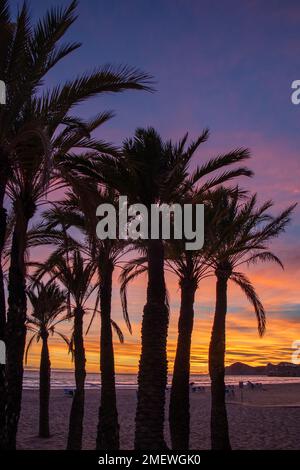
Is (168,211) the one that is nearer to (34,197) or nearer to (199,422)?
(34,197)

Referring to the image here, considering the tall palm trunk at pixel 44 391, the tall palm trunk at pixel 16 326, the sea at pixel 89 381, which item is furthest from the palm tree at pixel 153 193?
A: the sea at pixel 89 381

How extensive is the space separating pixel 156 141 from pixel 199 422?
23879 millimetres

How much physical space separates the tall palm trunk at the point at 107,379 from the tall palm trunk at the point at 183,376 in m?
1.84

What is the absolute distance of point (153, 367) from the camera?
1416 cm

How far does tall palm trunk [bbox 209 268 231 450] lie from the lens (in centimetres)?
1866

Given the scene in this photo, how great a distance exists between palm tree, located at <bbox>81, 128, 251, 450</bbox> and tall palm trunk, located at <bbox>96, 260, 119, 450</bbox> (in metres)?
3.84

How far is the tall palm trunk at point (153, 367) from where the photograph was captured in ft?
45.2

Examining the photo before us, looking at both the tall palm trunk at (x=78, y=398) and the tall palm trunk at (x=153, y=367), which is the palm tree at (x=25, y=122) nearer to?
the tall palm trunk at (x=153, y=367)

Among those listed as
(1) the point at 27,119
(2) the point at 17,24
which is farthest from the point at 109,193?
(2) the point at 17,24

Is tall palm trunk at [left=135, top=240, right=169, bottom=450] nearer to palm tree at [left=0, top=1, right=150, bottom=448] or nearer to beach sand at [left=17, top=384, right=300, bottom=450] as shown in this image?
palm tree at [left=0, top=1, right=150, bottom=448]

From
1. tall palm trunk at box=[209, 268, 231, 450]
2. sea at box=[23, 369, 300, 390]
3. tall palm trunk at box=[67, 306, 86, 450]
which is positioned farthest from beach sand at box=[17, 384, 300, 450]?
sea at box=[23, 369, 300, 390]

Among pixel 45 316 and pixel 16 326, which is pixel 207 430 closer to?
pixel 45 316
